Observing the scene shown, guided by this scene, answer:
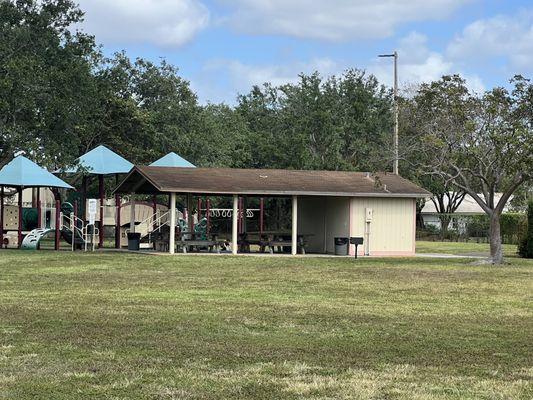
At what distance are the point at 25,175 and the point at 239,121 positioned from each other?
27.3 meters

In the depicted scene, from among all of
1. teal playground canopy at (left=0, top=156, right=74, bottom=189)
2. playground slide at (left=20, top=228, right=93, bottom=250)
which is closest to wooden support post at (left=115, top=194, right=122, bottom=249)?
playground slide at (left=20, top=228, right=93, bottom=250)

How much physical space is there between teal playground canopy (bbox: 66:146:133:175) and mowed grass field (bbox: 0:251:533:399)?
46.8ft

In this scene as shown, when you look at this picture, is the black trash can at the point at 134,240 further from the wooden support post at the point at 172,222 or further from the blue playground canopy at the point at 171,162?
the blue playground canopy at the point at 171,162

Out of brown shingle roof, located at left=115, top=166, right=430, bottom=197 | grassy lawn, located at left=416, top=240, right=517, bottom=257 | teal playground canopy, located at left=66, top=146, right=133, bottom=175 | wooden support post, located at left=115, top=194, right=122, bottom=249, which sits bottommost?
grassy lawn, located at left=416, top=240, right=517, bottom=257

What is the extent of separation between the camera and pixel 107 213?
118ft

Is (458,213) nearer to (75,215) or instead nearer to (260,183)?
(260,183)

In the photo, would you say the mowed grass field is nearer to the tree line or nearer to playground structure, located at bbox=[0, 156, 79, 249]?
the tree line

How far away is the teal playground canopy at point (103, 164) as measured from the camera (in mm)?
34062

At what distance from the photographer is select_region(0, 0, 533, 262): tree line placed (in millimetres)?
25281

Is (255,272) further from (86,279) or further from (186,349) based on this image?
(186,349)

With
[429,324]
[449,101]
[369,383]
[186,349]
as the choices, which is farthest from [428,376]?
[449,101]

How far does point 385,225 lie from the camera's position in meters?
31.2

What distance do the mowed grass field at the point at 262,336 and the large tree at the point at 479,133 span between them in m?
5.77

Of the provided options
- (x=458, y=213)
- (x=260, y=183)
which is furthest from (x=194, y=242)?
(x=458, y=213)
